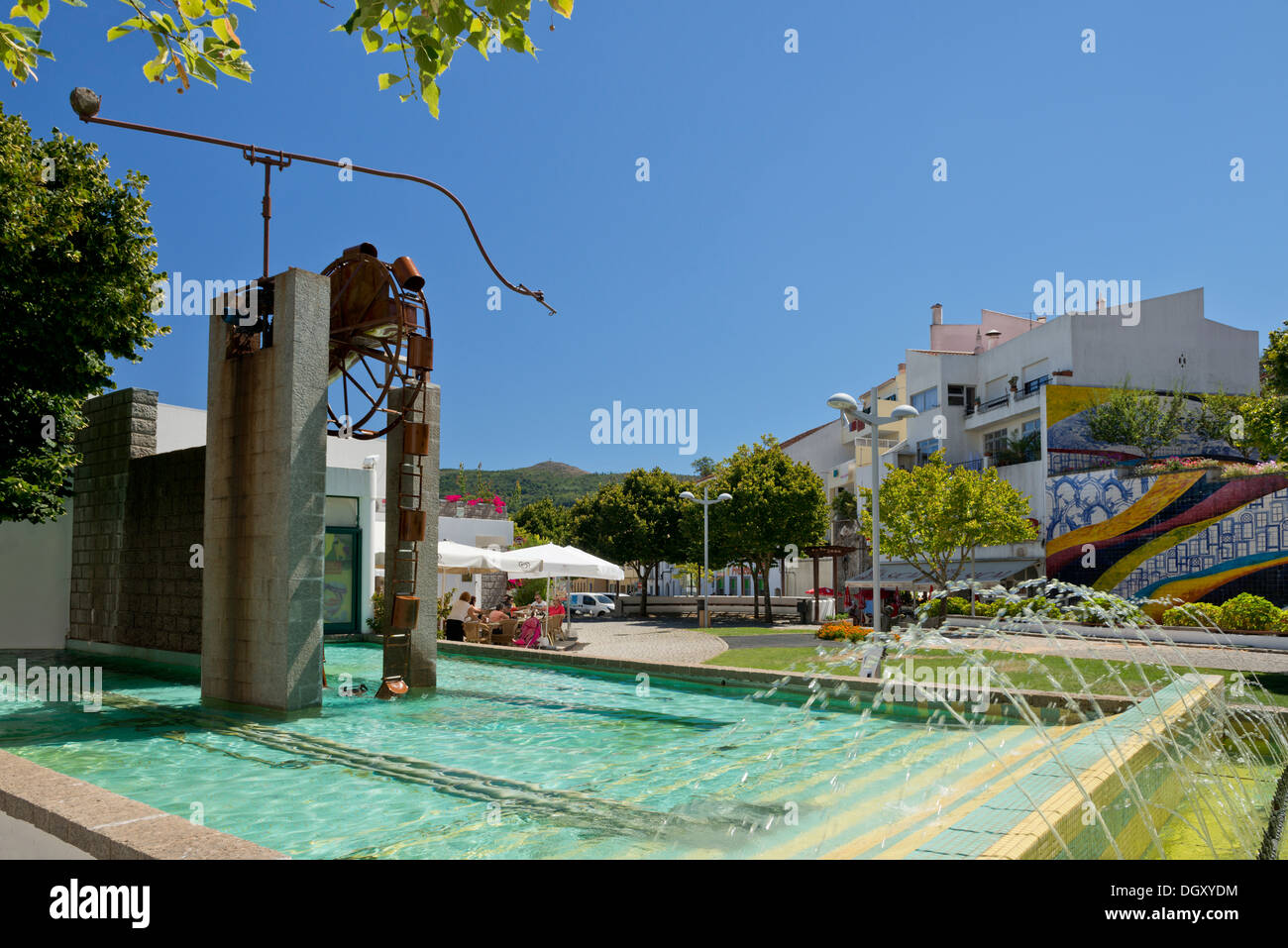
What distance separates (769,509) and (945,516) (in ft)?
35.6

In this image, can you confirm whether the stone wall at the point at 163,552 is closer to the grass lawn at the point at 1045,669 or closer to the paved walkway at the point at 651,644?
the paved walkway at the point at 651,644

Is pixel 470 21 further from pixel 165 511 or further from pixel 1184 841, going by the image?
pixel 165 511

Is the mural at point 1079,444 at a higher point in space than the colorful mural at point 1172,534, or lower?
higher

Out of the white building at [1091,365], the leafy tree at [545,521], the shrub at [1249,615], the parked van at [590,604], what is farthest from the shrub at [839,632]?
the leafy tree at [545,521]

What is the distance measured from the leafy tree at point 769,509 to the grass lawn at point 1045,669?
23028mm

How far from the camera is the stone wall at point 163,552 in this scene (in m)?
14.6

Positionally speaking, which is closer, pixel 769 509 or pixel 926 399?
pixel 769 509

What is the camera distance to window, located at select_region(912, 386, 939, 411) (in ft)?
168

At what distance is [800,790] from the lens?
715cm

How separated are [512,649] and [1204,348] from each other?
41.3 metres

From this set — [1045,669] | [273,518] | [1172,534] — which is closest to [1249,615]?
[1172,534]

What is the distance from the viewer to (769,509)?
44125 mm

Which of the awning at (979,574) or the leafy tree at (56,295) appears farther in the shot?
the awning at (979,574)

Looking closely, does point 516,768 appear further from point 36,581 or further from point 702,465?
point 702,465
